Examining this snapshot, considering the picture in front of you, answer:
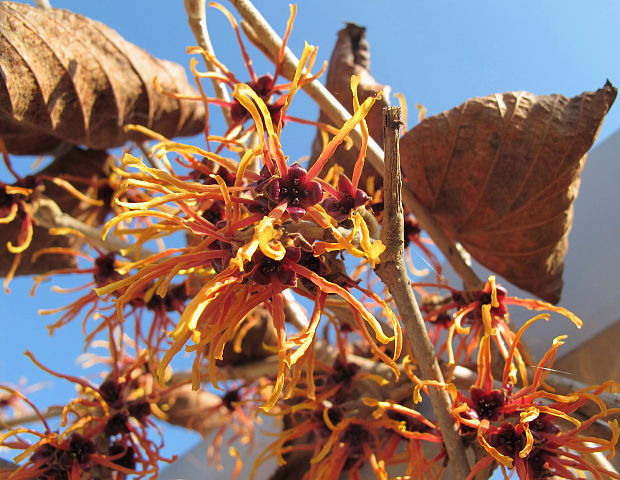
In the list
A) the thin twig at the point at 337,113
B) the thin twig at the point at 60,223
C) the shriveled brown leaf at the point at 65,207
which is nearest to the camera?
the thin twig at the point at 337,113

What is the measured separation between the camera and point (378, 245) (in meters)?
0.40

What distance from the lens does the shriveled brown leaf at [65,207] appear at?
1070 mm

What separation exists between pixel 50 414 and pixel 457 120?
67 cm

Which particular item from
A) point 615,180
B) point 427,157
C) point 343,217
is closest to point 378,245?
point 343,217

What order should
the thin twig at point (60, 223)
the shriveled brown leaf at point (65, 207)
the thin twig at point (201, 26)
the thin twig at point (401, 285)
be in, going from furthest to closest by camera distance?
the shriveled brown leaf at point (65, 207) → the thin twig at point (60, 223) → the thin twig at point (201, 26) → the thin twig at point (401, 285)

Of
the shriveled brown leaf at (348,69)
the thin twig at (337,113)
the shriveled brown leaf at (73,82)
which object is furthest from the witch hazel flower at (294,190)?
the shriveled brown leaf at (73,82)

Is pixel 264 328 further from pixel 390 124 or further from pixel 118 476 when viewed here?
pixel 390 124

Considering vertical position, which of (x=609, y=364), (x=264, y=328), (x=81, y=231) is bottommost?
(x=609, y=364)

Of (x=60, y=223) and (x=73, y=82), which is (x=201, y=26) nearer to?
(x=73, y=82)

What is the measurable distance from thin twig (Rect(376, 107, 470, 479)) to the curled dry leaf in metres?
0.29

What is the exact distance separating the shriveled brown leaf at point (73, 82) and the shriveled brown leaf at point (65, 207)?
5 cm

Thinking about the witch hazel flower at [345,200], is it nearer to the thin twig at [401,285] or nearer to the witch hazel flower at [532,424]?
the thin twig at [401,285]

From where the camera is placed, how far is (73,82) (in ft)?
2.73

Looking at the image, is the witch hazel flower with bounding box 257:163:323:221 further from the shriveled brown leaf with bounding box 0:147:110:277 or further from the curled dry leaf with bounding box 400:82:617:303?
the shriveled brown leaf with bounding box 0:147:110:277
